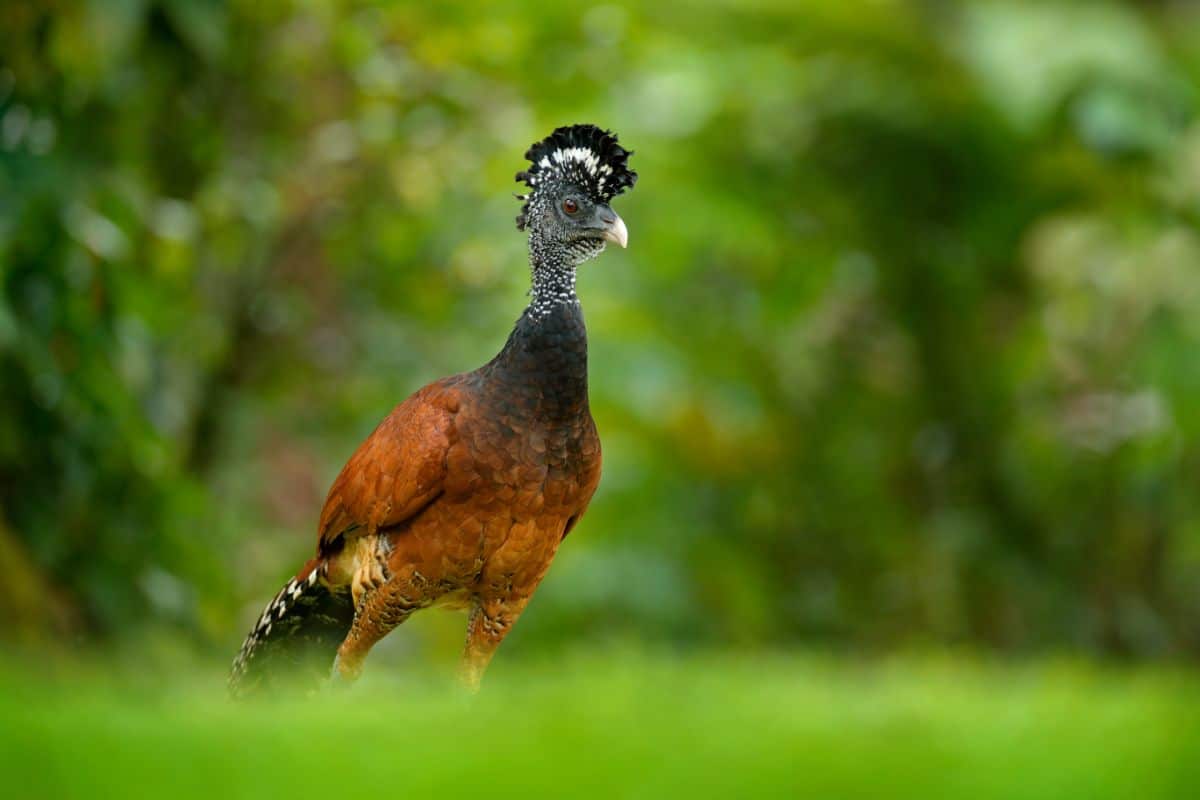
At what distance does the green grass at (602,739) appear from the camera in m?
2.00

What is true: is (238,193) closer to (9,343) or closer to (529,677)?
(9,343)

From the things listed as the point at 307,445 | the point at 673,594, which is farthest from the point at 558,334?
the point at 307,445

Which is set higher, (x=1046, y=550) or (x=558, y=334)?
(x=1046, y=550)

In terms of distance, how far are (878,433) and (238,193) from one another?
13.4ft

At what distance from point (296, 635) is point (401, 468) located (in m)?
0.29

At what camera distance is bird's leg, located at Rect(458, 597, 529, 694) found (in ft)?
5.67

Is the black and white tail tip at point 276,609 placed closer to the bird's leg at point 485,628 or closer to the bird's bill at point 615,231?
the bird's leg at point 485,628

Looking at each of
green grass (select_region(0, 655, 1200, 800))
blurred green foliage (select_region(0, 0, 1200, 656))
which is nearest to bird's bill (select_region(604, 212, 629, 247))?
green grass (select_region(0, 655, 1200, 800))

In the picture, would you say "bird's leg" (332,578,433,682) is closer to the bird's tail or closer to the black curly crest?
the bird's tail

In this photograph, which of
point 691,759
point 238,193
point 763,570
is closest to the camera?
point 691,759

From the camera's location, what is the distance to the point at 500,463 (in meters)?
1.67

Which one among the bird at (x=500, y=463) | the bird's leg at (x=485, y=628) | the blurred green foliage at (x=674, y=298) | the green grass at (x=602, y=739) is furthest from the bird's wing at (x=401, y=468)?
the blurred green foliage at (x=674, y=298)

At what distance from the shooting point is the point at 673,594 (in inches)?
265

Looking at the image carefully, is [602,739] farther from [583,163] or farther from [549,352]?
[583,163]
